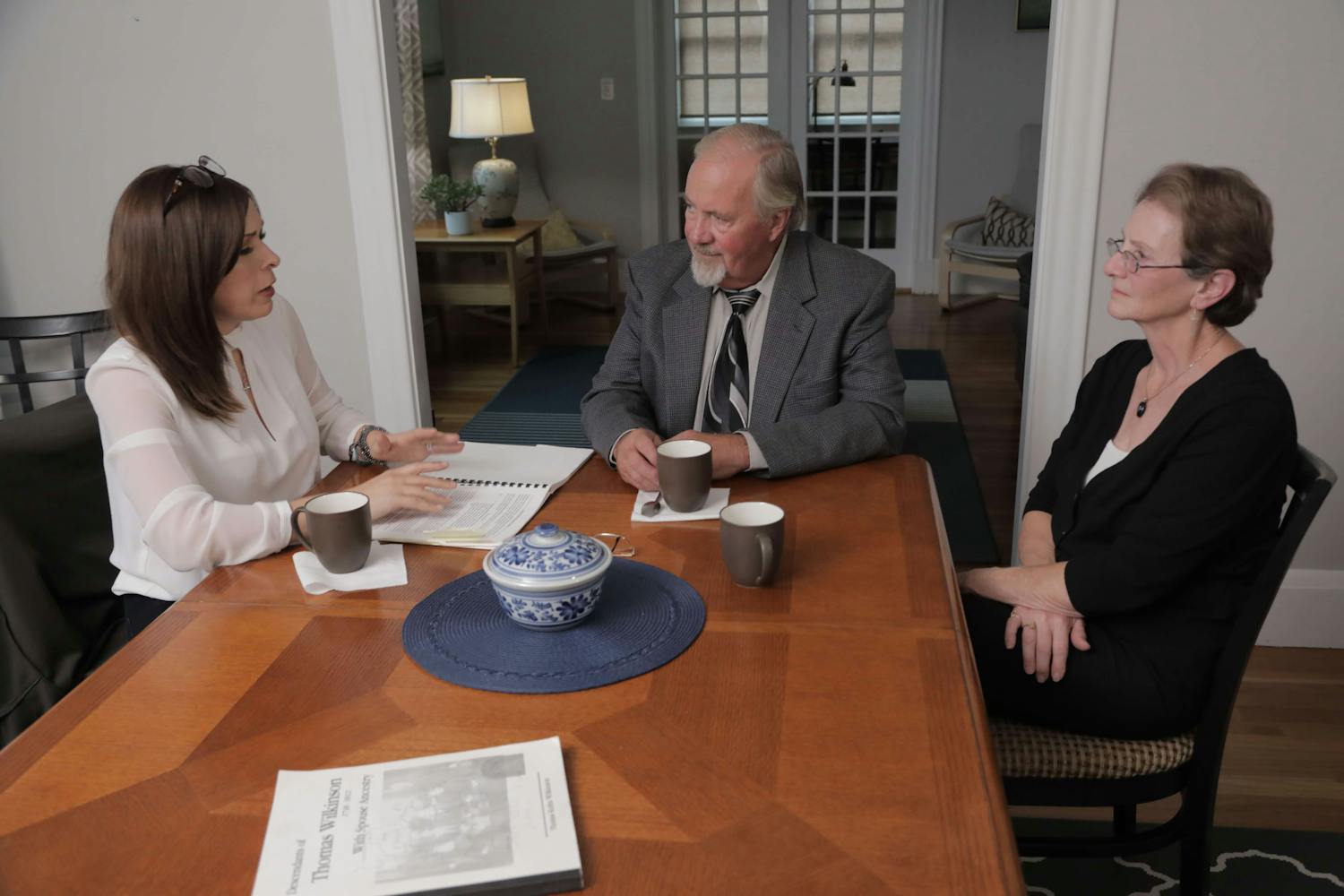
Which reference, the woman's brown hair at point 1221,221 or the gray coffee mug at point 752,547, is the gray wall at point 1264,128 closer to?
the woman's brown hair at point 1221,221

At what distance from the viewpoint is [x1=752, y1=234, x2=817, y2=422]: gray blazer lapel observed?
1987 millimetres

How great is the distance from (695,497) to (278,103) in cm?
171

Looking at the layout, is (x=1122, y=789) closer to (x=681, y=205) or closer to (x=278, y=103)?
(x=278, y=103)

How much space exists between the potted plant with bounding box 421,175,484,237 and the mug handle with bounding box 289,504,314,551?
→ 399 centimetres

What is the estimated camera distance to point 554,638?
1221mm

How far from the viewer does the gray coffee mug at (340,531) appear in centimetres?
135

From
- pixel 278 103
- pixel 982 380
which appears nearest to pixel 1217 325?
pixel 278 103

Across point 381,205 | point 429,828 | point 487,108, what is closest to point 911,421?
Answer: point 381,205

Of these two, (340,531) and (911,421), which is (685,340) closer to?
(340,531)

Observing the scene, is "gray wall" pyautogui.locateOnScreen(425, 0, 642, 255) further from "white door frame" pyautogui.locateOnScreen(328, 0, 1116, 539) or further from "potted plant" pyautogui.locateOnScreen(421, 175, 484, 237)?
"white door frame" pyautogui.locateOnScreen(328, 0, 1116, 539)

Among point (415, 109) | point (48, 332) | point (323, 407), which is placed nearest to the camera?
point (323, 407)

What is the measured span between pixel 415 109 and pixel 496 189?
2.60ft

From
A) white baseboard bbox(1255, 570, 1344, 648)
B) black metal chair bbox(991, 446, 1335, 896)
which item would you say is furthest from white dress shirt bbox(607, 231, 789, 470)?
white baseboard bbox(1255, 570, 1344, 648)

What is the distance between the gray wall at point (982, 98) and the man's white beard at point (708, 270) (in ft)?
16.6
